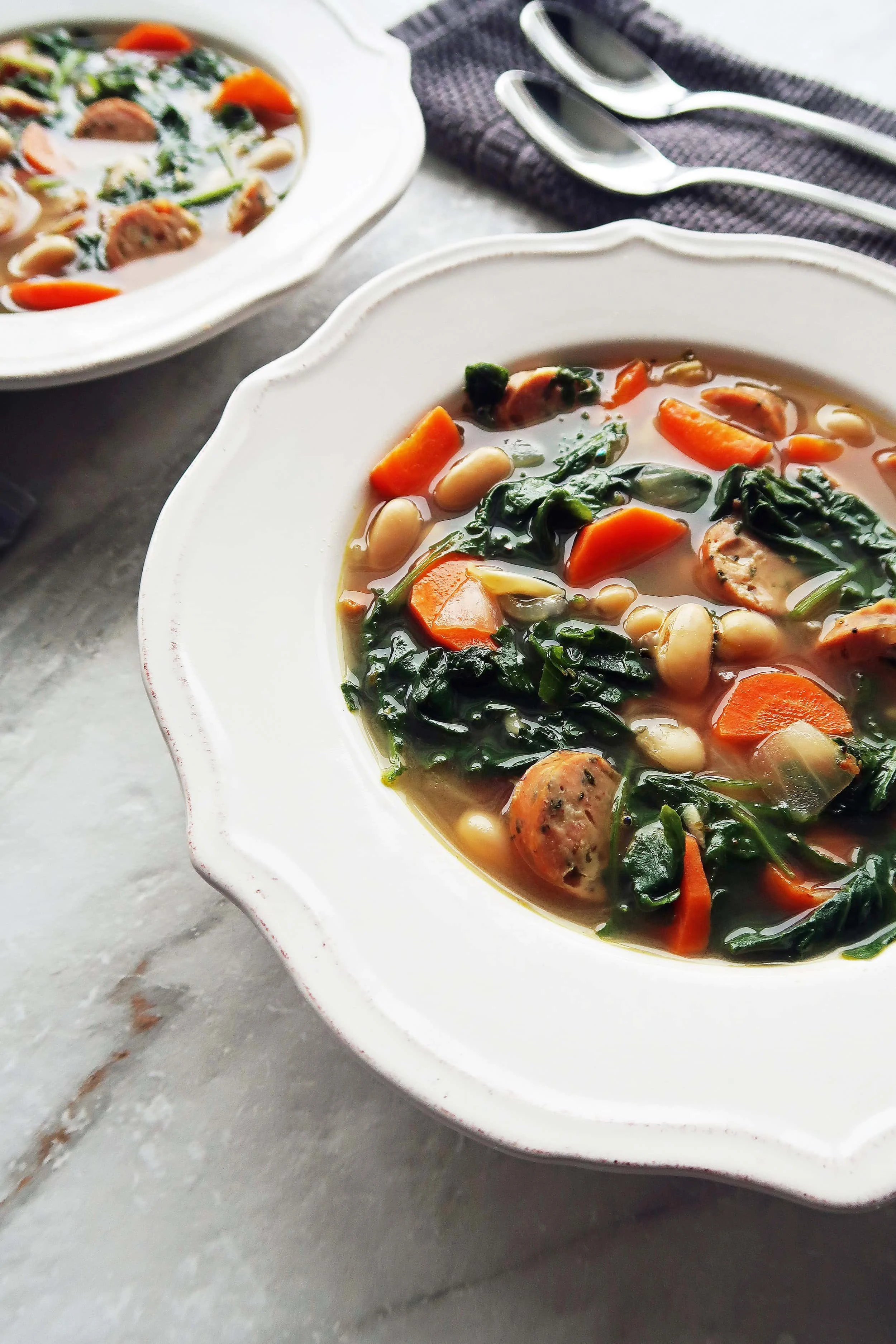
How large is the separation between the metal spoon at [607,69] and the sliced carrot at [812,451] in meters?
1.40

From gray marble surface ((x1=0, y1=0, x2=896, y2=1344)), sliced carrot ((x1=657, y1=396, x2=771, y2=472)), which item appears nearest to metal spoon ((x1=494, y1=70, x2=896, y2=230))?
sliced carrot ((x1=657, y1=396, x2=771, y2=472))

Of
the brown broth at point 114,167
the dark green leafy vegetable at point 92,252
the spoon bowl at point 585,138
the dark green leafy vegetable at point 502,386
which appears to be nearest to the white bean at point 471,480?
the dark green leafy vegetable at point 502,386

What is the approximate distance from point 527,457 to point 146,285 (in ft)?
4.10

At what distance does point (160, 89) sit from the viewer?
3371 mm

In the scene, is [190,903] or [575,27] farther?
[575,27]

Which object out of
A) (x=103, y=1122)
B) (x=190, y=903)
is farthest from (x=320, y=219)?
(x=103, y=1122)

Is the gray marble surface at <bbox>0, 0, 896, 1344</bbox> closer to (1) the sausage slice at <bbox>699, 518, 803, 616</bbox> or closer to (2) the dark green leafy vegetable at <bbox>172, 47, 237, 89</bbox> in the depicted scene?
(1) the sausage slice at <bbox>699, 518, 803, 616</bbox>

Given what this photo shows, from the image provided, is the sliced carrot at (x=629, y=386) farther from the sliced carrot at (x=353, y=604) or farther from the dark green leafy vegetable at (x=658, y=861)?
the dark green leafy vegetable at (x=658, y=861)

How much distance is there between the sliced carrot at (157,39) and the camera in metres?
3.45

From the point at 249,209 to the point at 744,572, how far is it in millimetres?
1839

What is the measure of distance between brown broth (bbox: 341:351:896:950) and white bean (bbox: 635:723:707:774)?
0.14ft

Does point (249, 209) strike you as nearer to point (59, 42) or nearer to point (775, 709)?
point (59, 42)

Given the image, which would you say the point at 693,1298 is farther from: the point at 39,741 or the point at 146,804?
the point at 39,741

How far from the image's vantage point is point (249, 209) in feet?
9.75
